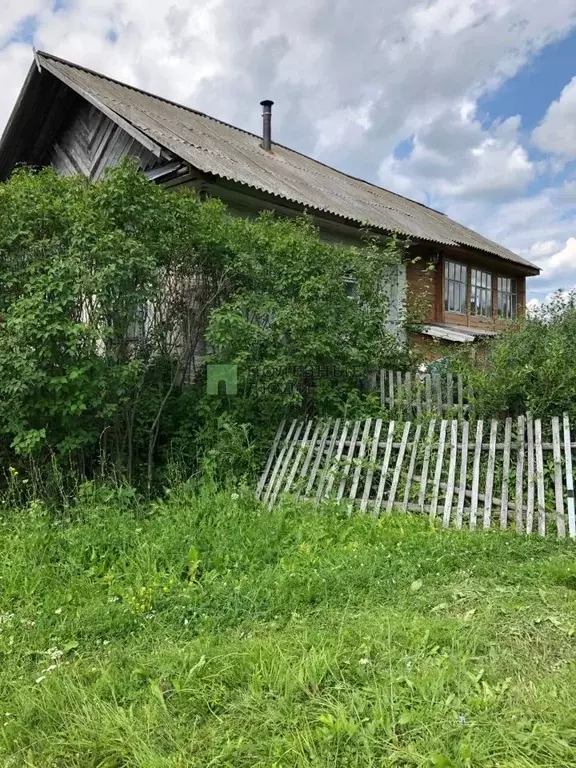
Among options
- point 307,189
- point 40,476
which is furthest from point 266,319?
point 307,189

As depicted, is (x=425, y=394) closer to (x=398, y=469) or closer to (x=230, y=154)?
(x=398, y=469)

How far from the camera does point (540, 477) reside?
411 centimetres

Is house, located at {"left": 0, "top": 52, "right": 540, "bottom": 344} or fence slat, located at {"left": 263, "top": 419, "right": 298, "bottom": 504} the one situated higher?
house, located at {"left": 0, "top": 52, "right": 540, "bottom": 344}

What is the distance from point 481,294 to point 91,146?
37.6 ft

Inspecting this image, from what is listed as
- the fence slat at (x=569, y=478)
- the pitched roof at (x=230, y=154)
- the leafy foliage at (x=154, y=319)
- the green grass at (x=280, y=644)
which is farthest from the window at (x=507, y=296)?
the green grass at (x=280, y=644)

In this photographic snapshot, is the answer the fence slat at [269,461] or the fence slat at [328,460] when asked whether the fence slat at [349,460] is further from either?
the fence slat at [269,461]

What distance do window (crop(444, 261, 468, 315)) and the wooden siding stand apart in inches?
340

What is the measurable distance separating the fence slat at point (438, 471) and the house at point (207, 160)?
2923 millimetres

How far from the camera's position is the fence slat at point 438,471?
4.38 m

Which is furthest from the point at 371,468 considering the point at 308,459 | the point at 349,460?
the point at 308,459

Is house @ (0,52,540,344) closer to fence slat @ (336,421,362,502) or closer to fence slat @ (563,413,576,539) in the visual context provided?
fence slat @ (336,421,362,502)

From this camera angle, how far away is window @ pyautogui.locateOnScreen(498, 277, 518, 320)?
17.0m

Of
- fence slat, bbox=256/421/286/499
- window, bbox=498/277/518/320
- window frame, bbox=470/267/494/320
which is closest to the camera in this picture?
fence slat, bbox=256/421/286/499

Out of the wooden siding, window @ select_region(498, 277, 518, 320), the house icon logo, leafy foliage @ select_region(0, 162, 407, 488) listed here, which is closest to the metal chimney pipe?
the wooden siding
